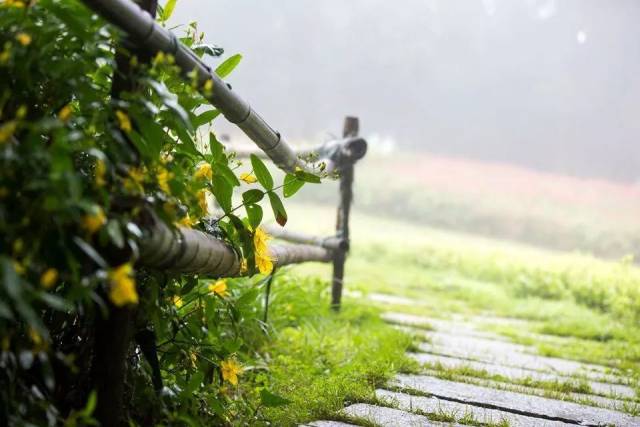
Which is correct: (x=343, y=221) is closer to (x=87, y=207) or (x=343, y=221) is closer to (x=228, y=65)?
(x=228, y=65)

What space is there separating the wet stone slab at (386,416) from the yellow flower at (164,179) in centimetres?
76

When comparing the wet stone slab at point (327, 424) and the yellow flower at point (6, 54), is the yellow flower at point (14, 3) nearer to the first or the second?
the yellow flower at point (6, 54)

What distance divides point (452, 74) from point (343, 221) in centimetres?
933

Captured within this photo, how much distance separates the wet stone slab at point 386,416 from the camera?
1.54m

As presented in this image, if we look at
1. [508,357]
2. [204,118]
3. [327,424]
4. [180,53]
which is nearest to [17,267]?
[180,53]

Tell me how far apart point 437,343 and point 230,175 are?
177 centimetres

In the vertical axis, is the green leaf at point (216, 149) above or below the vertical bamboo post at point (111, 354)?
above

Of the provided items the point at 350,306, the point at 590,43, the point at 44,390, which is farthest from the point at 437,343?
the point at 590,43

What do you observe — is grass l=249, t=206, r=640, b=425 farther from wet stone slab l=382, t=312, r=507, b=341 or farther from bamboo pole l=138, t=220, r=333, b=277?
bamboo pole l=138, t=220, r=333, b=277

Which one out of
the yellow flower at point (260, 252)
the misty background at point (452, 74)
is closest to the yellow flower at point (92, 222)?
the yellow flower at point (260, 252)

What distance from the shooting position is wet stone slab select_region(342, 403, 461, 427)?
1.54m

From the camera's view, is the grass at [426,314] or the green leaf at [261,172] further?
the grass at [426,314]

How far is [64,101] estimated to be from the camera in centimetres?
104

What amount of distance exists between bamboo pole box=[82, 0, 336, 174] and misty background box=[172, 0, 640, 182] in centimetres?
947
